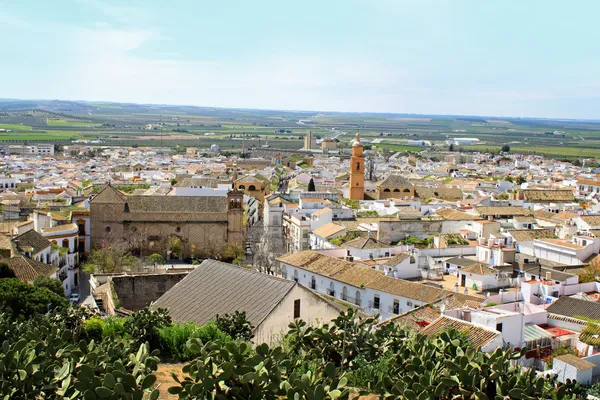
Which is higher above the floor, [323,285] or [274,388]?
[274,388]

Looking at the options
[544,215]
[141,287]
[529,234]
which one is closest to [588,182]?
[544,215]

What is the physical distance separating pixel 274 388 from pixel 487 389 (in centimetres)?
260

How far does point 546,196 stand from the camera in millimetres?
55625

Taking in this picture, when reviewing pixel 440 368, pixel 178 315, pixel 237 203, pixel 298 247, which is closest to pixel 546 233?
pixel 298 247

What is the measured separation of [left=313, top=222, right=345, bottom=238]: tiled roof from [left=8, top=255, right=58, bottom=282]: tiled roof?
14.8 m

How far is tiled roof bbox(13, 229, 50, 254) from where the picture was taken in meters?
29.0

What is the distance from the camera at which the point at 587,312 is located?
67.6 feet

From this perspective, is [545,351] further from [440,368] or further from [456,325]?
[440,368]

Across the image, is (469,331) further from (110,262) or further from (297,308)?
(110,262)

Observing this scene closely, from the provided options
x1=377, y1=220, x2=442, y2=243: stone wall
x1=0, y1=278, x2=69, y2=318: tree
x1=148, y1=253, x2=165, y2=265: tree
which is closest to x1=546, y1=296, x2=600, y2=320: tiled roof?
x1=377, y1=220, x2=442, y2=243: stone wall

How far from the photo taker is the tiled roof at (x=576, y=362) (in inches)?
586

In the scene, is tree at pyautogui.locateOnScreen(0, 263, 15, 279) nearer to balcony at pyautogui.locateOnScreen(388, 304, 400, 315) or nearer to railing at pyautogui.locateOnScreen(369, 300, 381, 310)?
railing at pyautogui.locateOnScreen(369, 300, 381, 310)

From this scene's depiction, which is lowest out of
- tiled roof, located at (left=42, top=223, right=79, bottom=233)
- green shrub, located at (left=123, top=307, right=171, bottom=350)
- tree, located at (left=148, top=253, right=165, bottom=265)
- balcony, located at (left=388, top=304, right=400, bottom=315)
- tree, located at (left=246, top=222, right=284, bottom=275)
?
tree, located at (left=148, top=253, right=165, bottom=265)

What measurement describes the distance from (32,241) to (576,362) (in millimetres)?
23838
